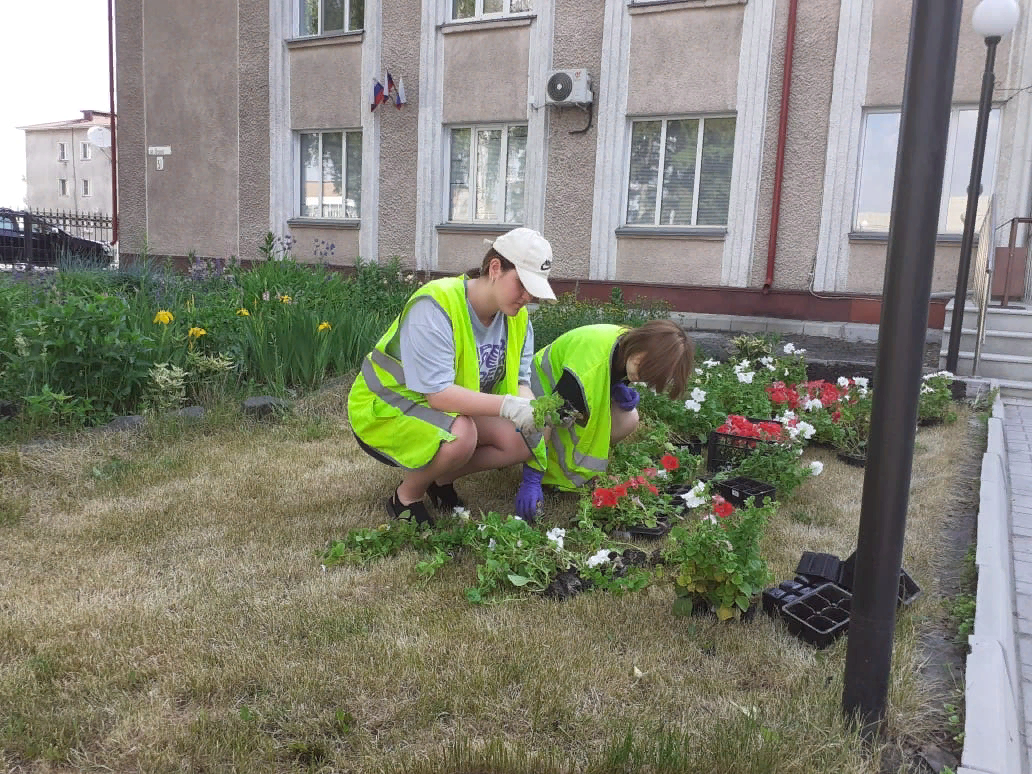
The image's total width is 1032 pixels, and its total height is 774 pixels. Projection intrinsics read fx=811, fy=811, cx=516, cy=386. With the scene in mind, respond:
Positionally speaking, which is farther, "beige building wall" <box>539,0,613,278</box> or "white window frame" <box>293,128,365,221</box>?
"white window frame" <box>293,128,365,221</box>

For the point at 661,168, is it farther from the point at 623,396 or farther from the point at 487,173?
the point at 623,396

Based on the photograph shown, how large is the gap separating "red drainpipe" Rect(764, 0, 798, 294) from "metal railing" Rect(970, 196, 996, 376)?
214cm

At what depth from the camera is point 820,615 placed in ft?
8.23

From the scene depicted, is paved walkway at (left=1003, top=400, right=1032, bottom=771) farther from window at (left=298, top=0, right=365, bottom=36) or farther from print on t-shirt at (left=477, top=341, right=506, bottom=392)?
window at (left=298, top=0, right=365, bottom=36)

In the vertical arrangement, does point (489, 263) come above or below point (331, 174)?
below

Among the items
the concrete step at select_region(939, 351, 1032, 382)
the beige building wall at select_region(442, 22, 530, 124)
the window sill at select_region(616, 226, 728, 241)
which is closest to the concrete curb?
the concrete step at select_region(939, 351, 1032, 382)

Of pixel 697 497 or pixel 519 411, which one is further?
pixel 519 411

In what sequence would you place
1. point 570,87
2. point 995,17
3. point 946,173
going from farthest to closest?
point 570,87 < point 946,173 < point 995,17

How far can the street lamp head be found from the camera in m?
6.70

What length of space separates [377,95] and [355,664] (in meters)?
10.9

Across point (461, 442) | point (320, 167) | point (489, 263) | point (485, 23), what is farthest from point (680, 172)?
point (461, 442)

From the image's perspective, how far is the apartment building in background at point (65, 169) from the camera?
57156mm

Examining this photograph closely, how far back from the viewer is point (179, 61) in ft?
46.1

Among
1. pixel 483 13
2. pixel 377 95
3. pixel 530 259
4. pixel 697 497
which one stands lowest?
pixel 697 497
